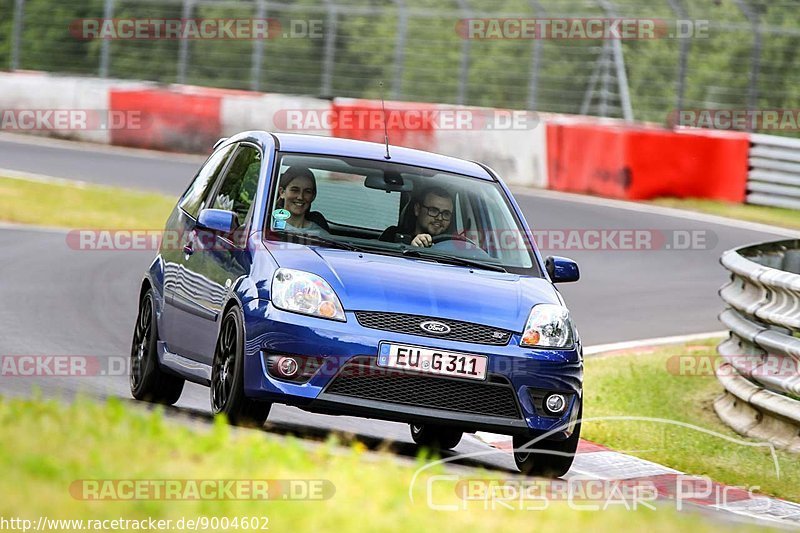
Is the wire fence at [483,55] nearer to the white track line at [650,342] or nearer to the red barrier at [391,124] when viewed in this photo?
the red barrier at [391,124]

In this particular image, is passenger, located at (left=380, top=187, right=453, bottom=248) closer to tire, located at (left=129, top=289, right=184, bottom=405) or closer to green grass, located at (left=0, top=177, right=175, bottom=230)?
tire, located at (left=129, top=289, right=184, bottom=405)

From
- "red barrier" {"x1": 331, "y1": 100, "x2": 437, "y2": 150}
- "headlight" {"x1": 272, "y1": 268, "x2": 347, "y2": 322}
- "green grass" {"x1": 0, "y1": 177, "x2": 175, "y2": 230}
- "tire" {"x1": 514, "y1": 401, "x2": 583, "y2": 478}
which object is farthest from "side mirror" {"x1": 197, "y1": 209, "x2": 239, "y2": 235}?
"red barrier" {"x1": 331, "y1": 100, "x2": 437, "y2": 150}

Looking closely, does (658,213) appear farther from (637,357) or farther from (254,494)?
(254,494)

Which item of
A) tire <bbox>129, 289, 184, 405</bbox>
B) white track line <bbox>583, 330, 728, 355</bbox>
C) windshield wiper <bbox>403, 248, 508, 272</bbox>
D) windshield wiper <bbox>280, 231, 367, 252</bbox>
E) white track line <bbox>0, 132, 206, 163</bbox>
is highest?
windshield wiper <bbox>280, 231, 367, 252</bbox>

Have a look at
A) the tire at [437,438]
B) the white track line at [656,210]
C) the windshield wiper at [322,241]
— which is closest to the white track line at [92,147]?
the white track line at [656,210]

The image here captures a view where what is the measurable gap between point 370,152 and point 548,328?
171cm

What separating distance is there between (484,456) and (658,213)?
14.1 meters

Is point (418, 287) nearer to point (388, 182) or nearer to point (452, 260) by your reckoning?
point (452, 260)

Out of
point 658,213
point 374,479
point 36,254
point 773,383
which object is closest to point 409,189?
point 773,383

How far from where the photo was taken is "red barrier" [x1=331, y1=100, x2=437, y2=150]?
25797 millimetres

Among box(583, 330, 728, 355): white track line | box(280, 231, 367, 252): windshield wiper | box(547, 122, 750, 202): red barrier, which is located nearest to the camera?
box(280, 231, 367, 252): windshield wiper

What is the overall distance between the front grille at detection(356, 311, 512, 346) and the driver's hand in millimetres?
1002

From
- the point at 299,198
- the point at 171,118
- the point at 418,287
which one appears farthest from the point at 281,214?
the point at 171,118

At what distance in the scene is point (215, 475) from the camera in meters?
5.41
